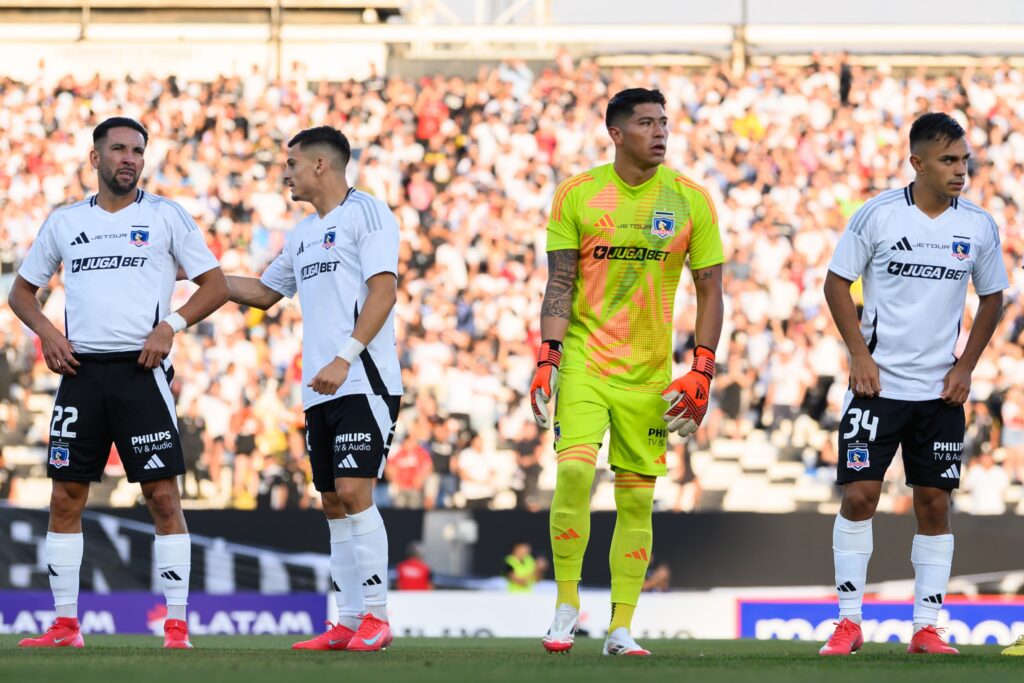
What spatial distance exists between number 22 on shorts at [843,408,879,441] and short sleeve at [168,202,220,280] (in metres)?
3.49

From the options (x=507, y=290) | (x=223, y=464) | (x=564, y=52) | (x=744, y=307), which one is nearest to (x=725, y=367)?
(x=744, y=307)

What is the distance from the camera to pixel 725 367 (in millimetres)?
18516

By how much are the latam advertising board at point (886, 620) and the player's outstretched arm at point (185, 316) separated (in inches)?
263

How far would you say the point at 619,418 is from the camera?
7594 mm

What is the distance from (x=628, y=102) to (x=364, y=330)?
1.77 m

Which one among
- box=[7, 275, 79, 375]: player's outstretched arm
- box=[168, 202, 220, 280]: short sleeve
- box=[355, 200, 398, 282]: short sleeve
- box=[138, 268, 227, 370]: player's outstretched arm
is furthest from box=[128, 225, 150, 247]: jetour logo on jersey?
box=[355, 200, 398, 282]: short sleeve

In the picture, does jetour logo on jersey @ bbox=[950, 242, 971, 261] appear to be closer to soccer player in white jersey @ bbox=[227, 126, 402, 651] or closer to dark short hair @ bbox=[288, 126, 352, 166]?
soccer player in white jersey @ bbox=[227, 126, 402, 651]

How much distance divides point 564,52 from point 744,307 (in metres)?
6.76

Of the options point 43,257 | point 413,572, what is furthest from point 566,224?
point 413,572

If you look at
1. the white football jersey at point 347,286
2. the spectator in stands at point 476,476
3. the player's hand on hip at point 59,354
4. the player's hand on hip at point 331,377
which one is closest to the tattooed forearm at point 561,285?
the white football jersey at point 347,286

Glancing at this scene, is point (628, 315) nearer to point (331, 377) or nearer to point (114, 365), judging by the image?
point (331, 377)

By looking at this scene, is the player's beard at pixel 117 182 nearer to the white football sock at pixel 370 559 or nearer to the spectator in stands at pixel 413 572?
the white football sock at pixel 370 559

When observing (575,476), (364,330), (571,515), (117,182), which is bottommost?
(571,515)

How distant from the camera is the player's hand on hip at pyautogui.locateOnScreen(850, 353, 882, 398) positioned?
7.88 meters
